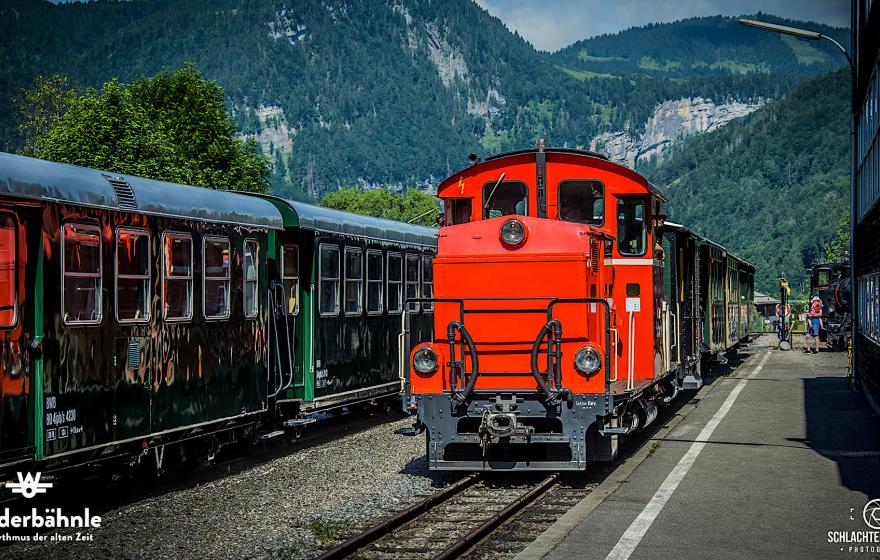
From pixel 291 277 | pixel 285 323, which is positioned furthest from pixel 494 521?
pixel 291 277

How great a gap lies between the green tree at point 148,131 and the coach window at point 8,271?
37.1 meters

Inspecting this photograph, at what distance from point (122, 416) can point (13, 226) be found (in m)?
2.52

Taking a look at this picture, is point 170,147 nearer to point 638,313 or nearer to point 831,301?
point 831,301

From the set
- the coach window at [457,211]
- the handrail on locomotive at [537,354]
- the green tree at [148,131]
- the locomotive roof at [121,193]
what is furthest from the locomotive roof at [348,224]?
the green tree at [148,131]

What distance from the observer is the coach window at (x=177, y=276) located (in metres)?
12.0

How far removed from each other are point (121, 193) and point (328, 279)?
548 centimetres

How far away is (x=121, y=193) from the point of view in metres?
11.3

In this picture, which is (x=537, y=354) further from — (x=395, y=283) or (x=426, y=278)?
(x=426, y=278)

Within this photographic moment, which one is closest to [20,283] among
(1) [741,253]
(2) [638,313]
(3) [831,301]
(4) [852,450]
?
(2) [638,313]

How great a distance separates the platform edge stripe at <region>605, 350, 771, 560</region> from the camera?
8.56 metres

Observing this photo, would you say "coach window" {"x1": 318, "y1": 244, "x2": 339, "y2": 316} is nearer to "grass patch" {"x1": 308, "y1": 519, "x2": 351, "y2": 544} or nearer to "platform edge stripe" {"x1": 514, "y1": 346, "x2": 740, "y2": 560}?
"platform edge stripe" {"x1": 514, "y1": 346, "x2": 740, "y2": 560}

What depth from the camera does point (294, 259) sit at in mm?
15766

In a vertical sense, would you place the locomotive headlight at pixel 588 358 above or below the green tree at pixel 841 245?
below

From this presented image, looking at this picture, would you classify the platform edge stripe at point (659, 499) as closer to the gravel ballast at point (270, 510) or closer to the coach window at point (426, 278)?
the gravel ballast at point (270, 510)
